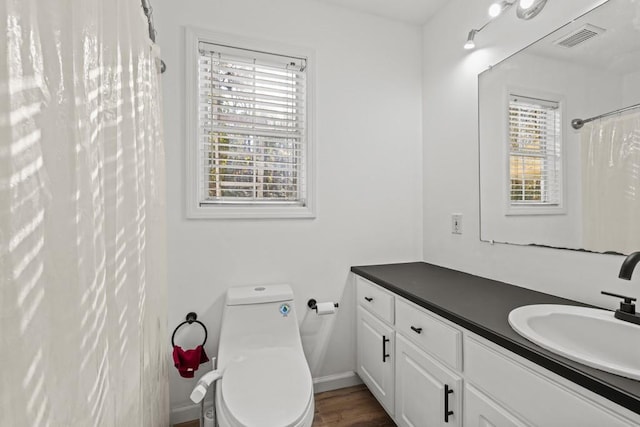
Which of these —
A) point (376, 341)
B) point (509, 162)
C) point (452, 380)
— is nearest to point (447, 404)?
point (452, 380)

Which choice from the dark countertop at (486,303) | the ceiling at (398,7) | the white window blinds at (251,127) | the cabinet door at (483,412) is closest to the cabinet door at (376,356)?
the dark countertop at (486,303)

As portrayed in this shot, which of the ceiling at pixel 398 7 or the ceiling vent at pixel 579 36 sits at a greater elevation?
the ceiling at pixel 398 7

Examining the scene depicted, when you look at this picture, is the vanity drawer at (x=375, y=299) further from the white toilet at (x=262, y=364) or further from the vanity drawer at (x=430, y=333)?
the white toilet at (x=262, y=364)

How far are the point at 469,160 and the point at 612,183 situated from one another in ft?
2.45

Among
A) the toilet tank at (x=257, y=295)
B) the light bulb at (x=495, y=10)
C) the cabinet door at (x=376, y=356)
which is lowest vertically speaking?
the cabinet door at (x=376, y=356)

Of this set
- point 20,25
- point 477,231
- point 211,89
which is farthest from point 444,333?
point 211,89

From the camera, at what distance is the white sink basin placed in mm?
986

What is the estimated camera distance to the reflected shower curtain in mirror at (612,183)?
1132mm

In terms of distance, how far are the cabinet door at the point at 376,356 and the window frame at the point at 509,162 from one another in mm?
928

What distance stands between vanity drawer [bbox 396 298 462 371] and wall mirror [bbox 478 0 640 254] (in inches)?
25.6

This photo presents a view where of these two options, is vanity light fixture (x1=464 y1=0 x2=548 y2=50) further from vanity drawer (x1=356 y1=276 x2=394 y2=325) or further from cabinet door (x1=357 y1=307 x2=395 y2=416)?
cabinet door (x1=357 y1=307 x2=395 y2=416)

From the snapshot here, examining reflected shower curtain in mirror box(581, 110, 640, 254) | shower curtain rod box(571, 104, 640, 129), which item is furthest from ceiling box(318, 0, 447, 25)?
reflected shower curtain in mirror box(581, 110, 640, 254)

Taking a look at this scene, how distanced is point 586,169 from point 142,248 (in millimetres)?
1766

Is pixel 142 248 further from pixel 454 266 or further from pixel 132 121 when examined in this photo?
pixel 454 266
